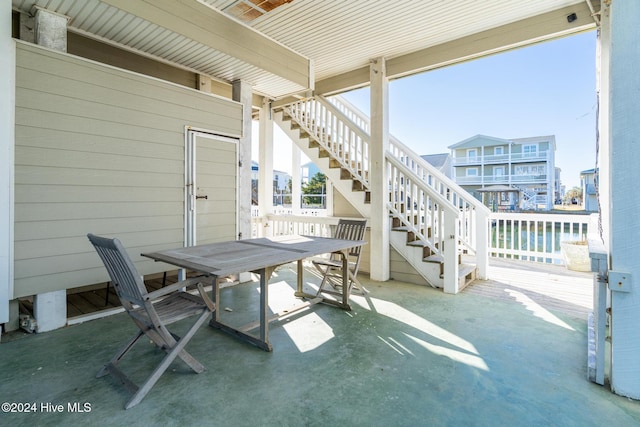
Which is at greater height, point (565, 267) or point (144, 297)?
point (144, 297)

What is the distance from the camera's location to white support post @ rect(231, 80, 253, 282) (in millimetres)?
4750

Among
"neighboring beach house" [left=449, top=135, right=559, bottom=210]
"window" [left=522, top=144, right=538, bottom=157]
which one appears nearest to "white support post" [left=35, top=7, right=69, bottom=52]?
"neighboring beach house" [left=449, top=135, right=559, bottom=210]

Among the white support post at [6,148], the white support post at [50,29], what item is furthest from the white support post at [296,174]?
the white support post at [6,148]

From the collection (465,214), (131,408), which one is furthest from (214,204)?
(465,214)

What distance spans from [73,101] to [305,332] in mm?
3250

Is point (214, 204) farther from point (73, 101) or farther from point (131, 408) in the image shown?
point (131, 408)

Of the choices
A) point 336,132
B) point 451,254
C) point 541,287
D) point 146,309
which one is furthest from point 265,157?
point 541,287

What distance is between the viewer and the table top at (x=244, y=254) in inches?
93.4

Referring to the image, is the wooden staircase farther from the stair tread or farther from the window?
the window

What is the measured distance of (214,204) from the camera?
4.43 m

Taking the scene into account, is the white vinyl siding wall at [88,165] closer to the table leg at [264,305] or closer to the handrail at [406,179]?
the table leg at [264,305]

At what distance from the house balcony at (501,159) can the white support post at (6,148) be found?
24157 mm

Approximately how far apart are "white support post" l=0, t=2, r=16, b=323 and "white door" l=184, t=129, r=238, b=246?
5.41 feet

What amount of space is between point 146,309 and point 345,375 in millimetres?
1429
